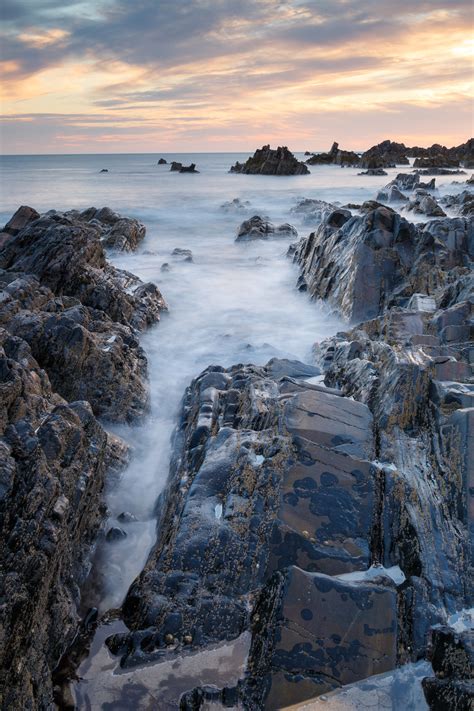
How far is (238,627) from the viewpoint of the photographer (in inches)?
149

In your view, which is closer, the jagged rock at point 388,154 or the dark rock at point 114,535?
the dark rock at point 114,535

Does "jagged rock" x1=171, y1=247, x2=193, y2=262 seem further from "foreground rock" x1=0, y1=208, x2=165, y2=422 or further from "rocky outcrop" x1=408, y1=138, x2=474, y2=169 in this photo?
"rocky outcrop" x1=408, y1=138, x2=474, y2=169

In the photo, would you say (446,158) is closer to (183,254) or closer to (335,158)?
(335,158)

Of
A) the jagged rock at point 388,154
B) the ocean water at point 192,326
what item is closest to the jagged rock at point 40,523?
the ocean water at point 192,326

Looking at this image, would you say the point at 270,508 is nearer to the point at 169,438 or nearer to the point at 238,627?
the point at 238,627

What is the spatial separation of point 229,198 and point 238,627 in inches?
1556

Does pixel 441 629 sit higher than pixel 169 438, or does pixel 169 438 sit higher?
pixel 441 629

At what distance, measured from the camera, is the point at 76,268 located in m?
10.9

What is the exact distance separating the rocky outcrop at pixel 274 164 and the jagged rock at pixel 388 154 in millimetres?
13965

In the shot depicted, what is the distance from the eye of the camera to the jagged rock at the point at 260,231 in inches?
867

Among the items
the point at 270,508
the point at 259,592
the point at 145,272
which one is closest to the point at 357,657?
the point at 259,592

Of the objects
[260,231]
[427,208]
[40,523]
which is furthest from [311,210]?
[40,523]

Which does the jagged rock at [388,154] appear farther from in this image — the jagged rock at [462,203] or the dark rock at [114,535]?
the dark rock at [114,535]

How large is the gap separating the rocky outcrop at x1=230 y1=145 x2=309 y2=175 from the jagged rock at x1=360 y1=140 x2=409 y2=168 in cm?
1396
